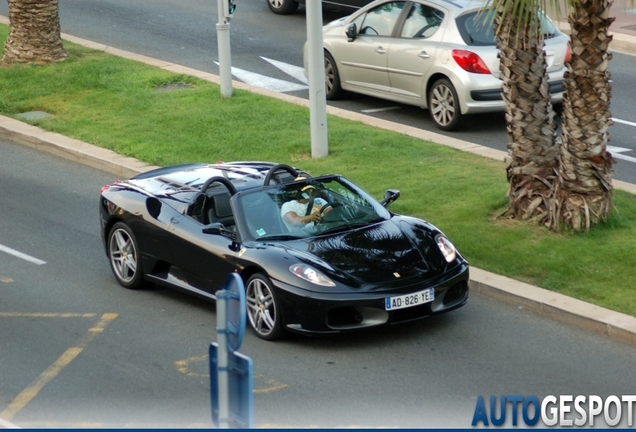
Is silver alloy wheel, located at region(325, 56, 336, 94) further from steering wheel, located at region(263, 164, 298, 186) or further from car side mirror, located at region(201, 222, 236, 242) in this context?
car side mirror, located at region(201, 222, 236, 242)

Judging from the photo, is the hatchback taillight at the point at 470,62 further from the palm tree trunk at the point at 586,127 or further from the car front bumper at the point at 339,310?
the car front bumper at the point at 339,310

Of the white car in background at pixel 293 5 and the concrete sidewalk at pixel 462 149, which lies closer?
the concrete sidewalk at pixel 462 149

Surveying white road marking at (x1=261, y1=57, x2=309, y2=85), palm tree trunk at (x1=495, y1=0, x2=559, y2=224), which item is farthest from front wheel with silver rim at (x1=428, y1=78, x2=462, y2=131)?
palm tree trunk at (x1=495, y1=0, x2=559, y2=224)

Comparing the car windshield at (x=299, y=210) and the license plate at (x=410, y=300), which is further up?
the car windshield at (x=299, y=210)

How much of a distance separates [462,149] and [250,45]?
775 centimetres

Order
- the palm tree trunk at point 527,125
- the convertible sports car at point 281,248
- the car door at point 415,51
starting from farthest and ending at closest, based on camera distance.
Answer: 1. the car door at point 415,51
2. the palm tree trunk at point 527,125
3. the convertible sports car at point 281,248

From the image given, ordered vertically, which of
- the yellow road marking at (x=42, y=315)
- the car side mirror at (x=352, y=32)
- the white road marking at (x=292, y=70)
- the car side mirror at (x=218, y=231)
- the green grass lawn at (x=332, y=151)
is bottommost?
the yellow road marking at (x=42, y=315)

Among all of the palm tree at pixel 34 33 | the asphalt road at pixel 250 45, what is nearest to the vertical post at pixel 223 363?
the asphalt road at pixel 250 45

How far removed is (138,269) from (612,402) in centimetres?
469

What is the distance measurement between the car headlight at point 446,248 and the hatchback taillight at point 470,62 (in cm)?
614

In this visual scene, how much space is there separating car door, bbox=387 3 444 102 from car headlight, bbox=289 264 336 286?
24.4 ft

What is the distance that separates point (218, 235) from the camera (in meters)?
10.0

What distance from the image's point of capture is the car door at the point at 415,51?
53.2ft

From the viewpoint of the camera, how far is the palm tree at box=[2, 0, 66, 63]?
776 inches
